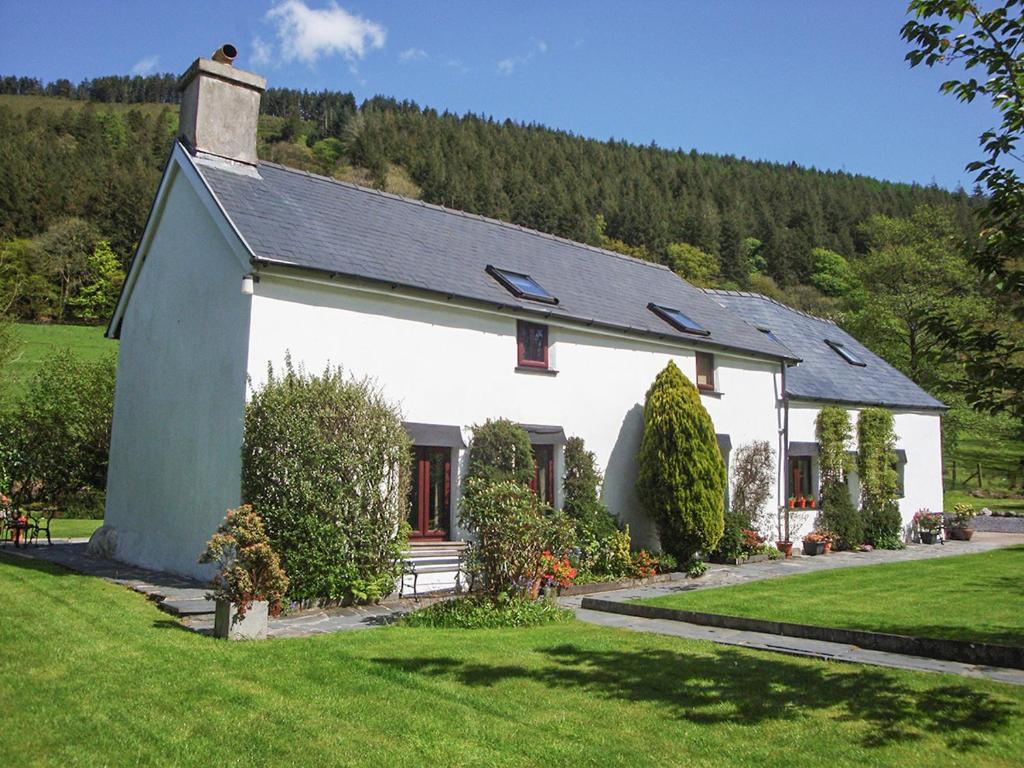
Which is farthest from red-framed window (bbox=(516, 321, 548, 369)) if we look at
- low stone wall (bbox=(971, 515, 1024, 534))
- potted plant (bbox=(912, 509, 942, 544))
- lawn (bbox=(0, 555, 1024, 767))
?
low stone wall (bbox=(971, 515, 1024, 534))

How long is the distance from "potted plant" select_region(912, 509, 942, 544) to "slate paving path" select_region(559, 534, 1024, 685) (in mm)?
2988

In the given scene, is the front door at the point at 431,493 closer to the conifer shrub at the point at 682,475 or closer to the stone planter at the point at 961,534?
the conifer shrub at the point at 682,475

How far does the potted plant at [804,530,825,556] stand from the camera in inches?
835

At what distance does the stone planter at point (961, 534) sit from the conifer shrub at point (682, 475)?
13.8 metres

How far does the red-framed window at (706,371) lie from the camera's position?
20.0 metres

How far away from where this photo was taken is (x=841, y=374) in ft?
83.6

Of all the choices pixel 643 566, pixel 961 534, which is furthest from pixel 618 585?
pixel 961 534

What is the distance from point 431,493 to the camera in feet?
47.2

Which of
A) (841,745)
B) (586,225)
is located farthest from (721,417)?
(586,225)

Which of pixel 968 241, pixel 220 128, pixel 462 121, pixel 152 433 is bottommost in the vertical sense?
pixel 152 433

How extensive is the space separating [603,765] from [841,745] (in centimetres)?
181

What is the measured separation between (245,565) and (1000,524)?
30539 millimetres

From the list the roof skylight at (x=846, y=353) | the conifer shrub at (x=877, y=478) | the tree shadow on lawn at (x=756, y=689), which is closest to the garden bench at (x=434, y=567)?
the tree shadow on lawn at (x=756, y=689)

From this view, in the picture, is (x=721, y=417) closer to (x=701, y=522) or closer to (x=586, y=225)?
(x=701, y=522)
